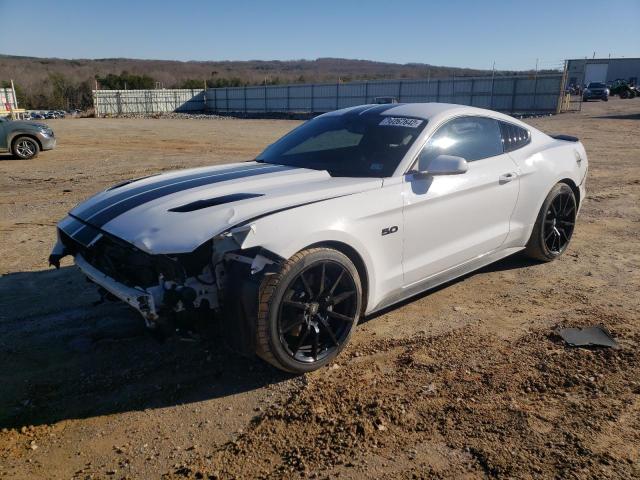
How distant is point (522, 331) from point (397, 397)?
1.42 m

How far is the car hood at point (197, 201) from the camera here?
302 centimetres

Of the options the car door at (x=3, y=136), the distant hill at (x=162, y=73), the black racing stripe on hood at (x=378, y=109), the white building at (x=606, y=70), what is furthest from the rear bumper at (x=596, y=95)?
the black racing stripe on hood at (x=378, y=109)

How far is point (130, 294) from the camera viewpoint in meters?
3.05

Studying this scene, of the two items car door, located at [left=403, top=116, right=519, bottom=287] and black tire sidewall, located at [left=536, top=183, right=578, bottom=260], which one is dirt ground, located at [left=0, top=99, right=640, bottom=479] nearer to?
black tire sidewall, located at [left=536, top=183, right=578, bottom=260]

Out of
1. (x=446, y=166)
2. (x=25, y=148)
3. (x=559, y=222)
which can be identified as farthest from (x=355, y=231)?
(x=25, y=148)

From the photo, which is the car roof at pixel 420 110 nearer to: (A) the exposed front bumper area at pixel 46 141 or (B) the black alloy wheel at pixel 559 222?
(B) the black alloy wheel at pixel 559 222

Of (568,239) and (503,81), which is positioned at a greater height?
(503,81)

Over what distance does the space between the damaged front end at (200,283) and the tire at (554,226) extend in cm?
326

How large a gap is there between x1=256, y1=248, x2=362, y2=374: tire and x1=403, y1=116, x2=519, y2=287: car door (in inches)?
24.9

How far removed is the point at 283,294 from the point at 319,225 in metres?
0.48

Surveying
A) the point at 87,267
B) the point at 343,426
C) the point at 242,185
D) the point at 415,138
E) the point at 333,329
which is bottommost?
the point at 343,426

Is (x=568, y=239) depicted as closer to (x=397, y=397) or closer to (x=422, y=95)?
(x=397, y=397)

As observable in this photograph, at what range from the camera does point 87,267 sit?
3553 millimetres

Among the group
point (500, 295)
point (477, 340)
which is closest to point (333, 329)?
point (477, 340)
